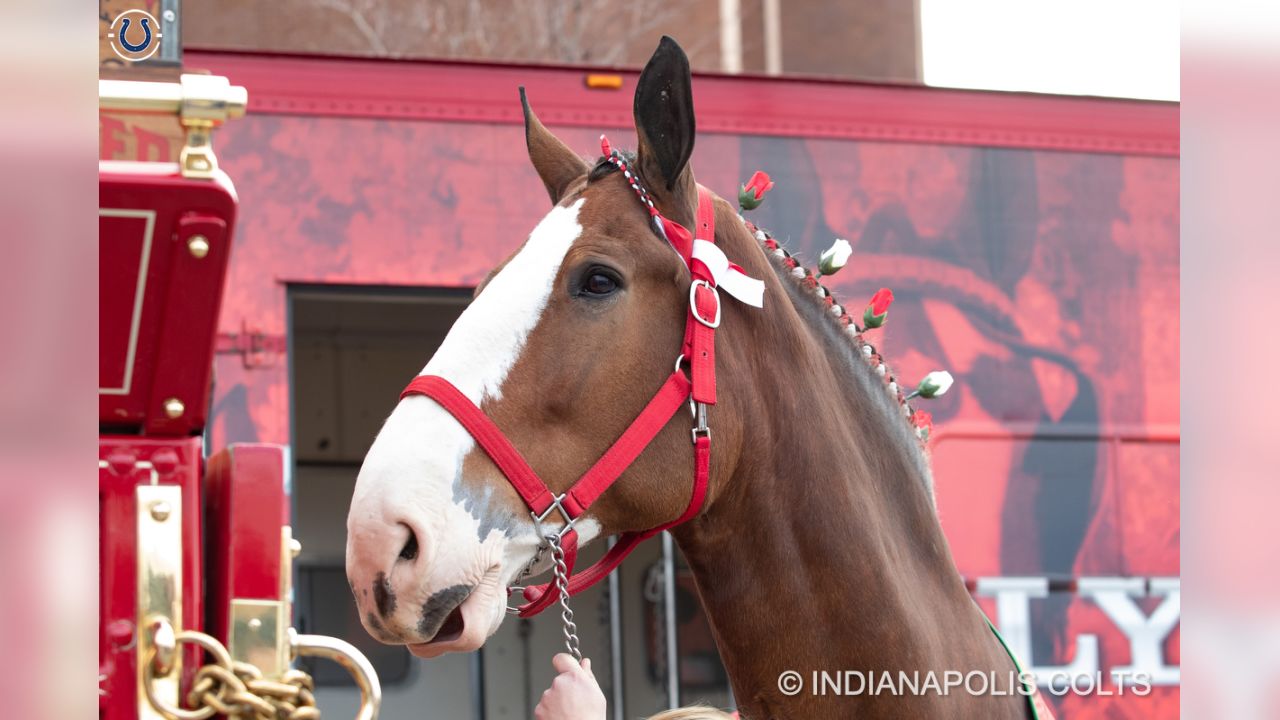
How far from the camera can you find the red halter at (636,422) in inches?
63.7

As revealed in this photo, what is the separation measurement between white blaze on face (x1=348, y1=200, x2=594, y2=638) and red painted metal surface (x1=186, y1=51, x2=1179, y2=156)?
2773 mm

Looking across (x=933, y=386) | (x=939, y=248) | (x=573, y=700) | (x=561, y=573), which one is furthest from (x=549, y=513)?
(x=939, y=248)

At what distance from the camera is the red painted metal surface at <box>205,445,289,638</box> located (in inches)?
72.8

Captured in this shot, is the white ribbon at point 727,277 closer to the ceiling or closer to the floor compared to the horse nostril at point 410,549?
closer to the ceiling

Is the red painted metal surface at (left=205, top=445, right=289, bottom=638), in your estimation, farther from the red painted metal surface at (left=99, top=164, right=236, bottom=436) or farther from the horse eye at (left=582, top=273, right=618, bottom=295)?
the horse eye at (left=582, top=273, right=618, bottom=295)

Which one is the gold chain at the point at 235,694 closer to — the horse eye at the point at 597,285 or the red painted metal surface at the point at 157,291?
the red painted metal surface at the point at 157,291

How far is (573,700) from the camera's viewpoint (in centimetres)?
159

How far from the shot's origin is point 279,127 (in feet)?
14.0

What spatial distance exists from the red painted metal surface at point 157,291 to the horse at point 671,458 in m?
0.36

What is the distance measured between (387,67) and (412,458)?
307cm

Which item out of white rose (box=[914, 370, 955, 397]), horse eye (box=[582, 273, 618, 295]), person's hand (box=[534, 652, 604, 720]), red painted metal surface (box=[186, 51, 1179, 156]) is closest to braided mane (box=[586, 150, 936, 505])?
white rose (box=[914, 370, 955, 397])

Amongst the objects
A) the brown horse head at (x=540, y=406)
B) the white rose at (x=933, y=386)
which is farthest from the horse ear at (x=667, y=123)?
the white rose at (x=933, y=386)

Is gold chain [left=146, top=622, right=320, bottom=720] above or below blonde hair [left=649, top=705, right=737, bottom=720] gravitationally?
above
